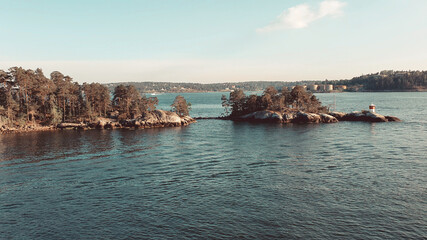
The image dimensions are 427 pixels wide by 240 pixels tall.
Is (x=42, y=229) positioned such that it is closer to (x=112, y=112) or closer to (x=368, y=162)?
(x=368, y=162)

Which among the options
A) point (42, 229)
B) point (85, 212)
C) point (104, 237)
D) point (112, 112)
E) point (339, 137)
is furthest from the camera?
point (112, 112)

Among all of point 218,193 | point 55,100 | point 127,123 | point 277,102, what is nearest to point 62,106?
point 55,100

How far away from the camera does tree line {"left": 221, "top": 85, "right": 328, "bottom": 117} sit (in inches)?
4776

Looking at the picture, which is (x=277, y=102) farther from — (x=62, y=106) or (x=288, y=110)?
(x=62, y=106)

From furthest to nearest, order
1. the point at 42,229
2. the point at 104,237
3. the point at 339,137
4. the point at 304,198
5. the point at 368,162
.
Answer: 1. the point at 339,137
2. the point at 368,162
3. the point at 304,198
4. the point at 42,229
5. the point at 104,237

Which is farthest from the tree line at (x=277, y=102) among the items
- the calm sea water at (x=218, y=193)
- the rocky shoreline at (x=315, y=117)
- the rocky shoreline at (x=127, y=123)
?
the calm sea water at (x=218, y=193)

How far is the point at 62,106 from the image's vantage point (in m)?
114

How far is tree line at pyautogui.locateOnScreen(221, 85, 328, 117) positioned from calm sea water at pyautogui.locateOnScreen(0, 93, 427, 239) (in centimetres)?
6327

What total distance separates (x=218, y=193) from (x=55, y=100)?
323 feet

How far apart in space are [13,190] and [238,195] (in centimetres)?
2716

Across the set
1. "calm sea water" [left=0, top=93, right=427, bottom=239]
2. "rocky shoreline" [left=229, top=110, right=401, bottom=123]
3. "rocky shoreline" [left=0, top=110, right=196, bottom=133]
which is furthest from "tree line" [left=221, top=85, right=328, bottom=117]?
"calm sea water" [left=0, top=93, right=427, bottom=239]

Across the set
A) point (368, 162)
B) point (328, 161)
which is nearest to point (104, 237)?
point (328, 161)

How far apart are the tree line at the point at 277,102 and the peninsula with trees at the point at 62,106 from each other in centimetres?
2674

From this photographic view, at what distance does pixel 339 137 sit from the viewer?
7044 centimetres
